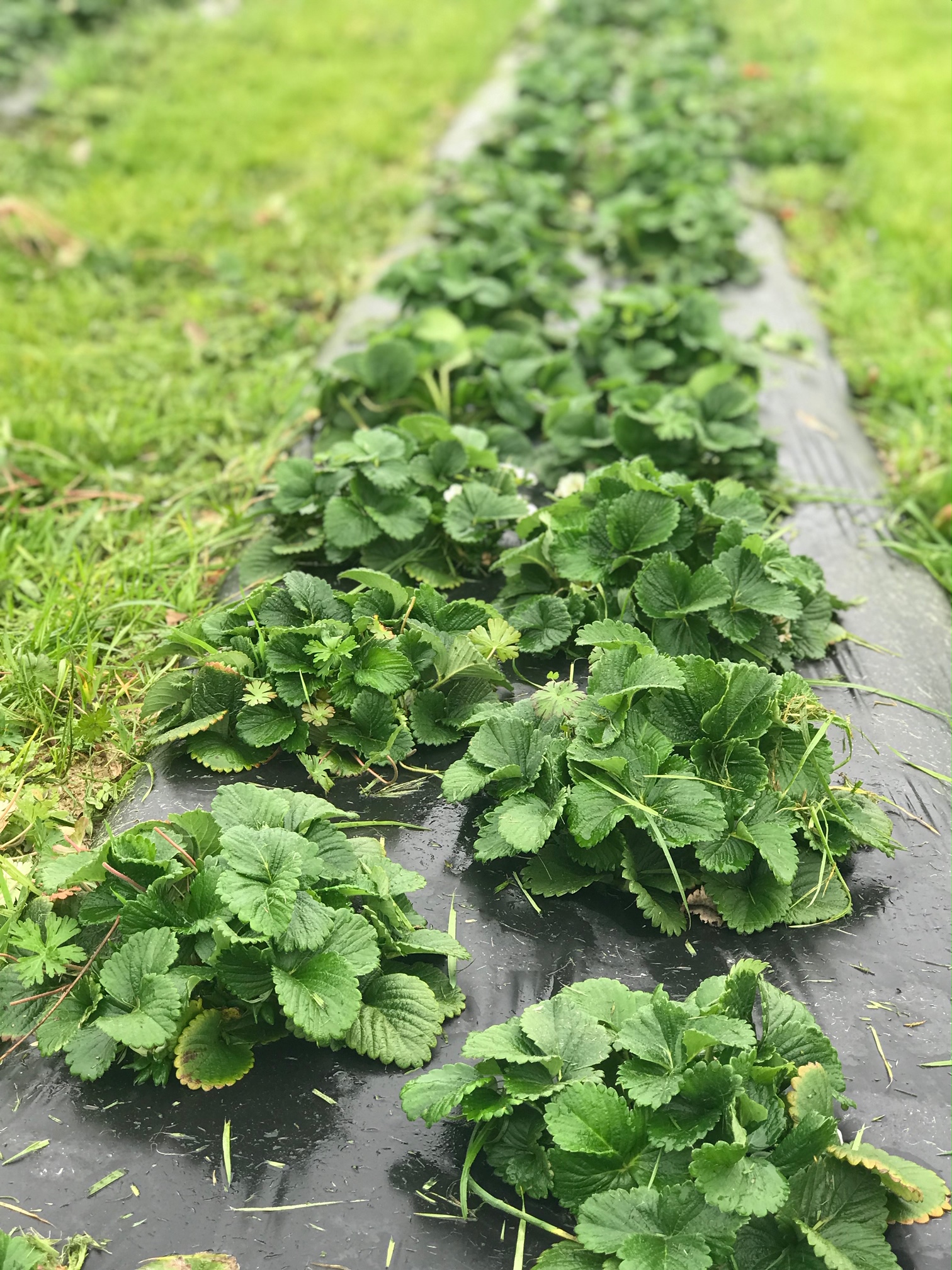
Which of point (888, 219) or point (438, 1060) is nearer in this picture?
point (438, 1060)

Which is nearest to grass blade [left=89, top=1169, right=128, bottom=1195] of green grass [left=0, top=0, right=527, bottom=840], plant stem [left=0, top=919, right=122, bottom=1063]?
plant stem [left=0, top=919, right=122, bottom=1063]

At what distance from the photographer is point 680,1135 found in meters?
1.36

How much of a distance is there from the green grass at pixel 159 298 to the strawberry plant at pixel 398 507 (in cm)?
31

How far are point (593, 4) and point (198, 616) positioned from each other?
728cm

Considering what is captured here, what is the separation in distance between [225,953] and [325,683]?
636 millimetres

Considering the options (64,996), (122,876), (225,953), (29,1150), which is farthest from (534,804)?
(29,1150)

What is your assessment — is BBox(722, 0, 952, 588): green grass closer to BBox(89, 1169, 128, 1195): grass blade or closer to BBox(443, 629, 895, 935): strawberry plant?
BBox(443, 629, 895, 935): strawberry plant

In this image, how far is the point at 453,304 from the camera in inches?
139

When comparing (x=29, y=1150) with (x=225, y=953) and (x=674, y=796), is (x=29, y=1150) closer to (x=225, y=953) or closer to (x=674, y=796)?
(x=225, y=953)

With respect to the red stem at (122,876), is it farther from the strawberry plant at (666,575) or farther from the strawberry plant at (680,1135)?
the strawberry plant at (666,575)

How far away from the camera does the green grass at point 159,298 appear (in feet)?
7.78

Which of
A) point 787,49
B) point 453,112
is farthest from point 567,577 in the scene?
point 787,49

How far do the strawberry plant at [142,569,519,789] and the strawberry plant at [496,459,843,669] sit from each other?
0.73ft

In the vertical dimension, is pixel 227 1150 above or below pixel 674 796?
below
